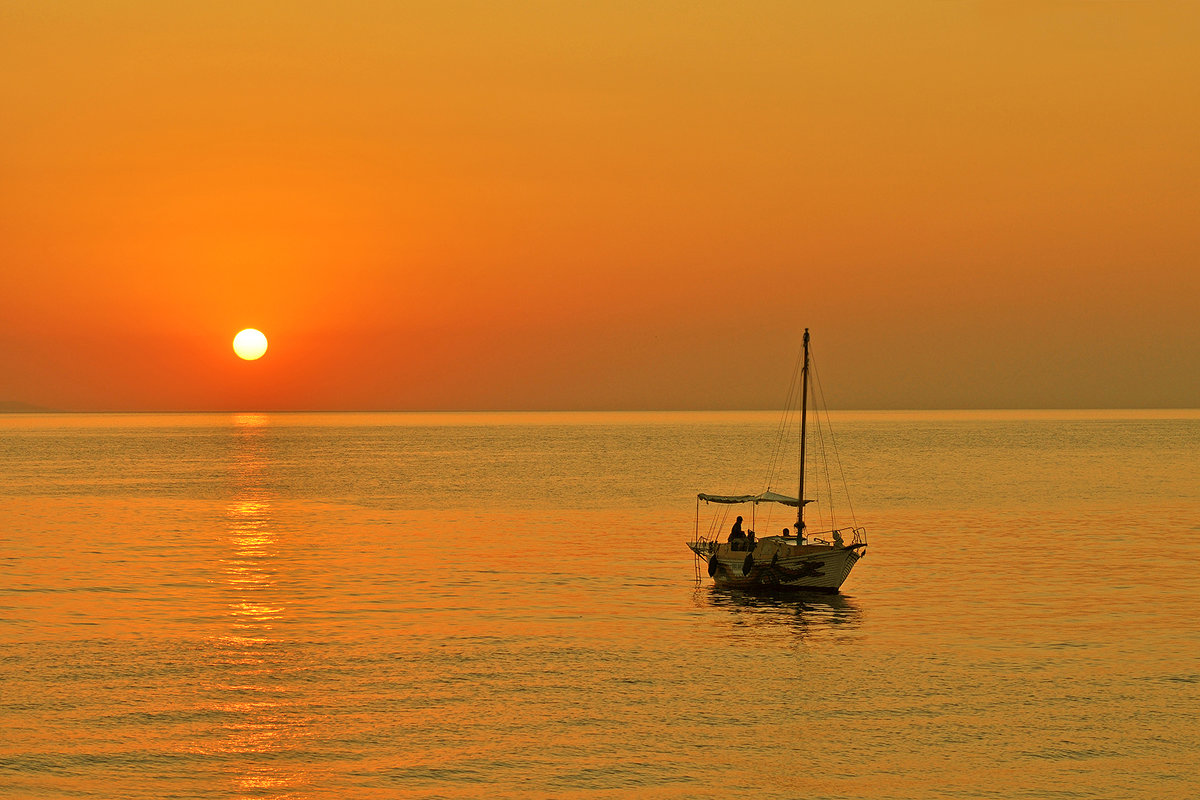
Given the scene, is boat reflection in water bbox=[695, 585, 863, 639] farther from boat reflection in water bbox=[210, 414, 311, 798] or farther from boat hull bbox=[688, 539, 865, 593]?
boat reflection in water bbox=[210, 414, 311, 798]

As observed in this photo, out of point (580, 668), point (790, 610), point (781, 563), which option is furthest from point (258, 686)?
point (781, 563)

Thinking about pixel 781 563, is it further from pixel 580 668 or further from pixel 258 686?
pixel 258 686

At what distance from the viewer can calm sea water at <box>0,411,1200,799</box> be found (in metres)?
29.8

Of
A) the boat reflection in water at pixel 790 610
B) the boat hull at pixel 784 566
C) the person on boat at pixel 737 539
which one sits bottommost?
the boat reflection in water at pixel 790 610

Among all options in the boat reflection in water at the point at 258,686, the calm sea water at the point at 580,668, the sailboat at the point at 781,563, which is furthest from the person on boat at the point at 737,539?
the boat reflection in water at the point at 258,686

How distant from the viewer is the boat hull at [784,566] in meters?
59.7

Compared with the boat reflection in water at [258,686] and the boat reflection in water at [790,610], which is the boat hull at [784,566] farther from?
the boat reflection in water at [258,686]

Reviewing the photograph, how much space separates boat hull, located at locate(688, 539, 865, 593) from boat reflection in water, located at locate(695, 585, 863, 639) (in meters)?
0.51

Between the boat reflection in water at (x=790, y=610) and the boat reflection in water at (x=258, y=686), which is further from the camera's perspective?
the boat reflection in water at (x=790, y=610)

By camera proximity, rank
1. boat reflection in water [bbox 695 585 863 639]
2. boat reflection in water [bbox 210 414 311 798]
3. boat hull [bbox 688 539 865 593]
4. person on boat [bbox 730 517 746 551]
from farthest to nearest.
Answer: person on boat [bbox 730 517 746 551] → boat hull [bbox 688 539 865 593] → boat reflection in water [bbox 695 585 863 639] → boat reflection in water [bbox 210 414 311 798]

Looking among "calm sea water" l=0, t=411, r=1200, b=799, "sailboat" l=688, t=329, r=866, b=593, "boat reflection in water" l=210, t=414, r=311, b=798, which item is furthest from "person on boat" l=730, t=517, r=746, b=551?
"boat reflection in water" l=210, t=414, r=311, b=798

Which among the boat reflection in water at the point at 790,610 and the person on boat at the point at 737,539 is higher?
the person on boat at the point at 737,539

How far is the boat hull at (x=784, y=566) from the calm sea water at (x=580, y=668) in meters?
1.18

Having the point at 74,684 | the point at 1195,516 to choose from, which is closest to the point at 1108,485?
the point at 1195,516
